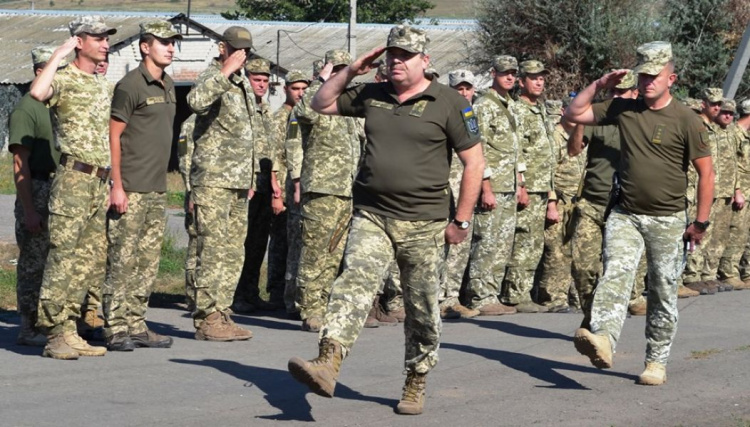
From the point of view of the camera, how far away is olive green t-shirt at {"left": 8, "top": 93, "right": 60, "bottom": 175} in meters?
9.77

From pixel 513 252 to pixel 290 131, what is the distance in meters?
2.90

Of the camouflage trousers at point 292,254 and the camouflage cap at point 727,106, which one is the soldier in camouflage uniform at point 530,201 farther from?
the camouflage cap at point 727,106

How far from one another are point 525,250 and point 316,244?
290cm

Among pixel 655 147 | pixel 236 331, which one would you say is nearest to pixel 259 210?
pixel 236 331

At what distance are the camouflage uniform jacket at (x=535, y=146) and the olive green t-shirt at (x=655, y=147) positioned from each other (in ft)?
12.4

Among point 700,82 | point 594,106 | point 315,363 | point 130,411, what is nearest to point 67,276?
point 130,411

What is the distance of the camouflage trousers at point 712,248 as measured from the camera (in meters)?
15.8

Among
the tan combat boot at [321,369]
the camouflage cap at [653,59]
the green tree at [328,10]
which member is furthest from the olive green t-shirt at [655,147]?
the green tree at [328,10]

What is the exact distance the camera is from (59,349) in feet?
30.4

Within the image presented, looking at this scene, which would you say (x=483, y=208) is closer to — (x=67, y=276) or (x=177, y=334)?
(x=177, y=334)

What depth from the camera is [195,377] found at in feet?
29.1

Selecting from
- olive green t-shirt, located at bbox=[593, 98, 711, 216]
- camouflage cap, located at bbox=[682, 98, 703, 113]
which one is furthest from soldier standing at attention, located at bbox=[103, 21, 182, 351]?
camouflage cap, located at bbox=[682, 98, 703, 113]

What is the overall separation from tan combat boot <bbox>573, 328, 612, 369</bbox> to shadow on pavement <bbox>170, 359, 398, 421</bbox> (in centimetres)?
131

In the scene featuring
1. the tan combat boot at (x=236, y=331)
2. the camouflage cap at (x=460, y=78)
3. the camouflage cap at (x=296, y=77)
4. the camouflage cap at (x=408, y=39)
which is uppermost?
the camouflage cap at (x=408, y=39)
